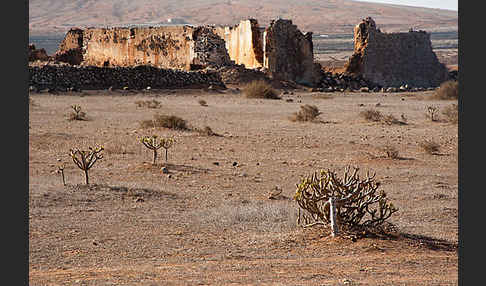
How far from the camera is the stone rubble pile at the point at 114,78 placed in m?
31.7

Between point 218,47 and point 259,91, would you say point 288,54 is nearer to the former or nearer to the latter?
point 218,47

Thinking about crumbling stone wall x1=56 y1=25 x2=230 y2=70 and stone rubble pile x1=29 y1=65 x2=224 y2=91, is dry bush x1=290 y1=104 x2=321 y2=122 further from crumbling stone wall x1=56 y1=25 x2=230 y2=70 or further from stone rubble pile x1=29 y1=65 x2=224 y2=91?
crumbling stone wall x1=56 y1=25 x2=230 y2=70

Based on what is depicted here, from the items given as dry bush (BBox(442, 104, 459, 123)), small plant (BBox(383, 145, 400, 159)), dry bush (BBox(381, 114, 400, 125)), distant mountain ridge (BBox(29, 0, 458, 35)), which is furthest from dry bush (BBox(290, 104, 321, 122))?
distant mountain ridge (BBox(29, 0, 458, 35))

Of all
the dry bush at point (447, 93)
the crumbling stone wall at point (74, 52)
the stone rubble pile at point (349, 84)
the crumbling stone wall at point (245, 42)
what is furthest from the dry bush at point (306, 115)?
the crumbling stone wall at point (74, 52)

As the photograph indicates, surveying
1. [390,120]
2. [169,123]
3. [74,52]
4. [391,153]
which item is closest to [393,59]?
[74,52]

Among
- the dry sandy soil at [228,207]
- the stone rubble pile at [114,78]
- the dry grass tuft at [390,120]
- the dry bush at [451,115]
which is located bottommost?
the dry sandy soil at [228,207]

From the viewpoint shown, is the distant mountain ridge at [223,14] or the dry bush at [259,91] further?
the distant mountain ridge at [223,14]

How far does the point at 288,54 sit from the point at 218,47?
393 centimetres

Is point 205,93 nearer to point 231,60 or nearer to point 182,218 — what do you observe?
point 231,60

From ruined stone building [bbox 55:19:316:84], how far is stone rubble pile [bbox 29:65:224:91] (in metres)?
2.16

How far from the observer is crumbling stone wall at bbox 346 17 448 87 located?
1543 inches

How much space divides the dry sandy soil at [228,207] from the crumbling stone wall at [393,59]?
62.2 ft

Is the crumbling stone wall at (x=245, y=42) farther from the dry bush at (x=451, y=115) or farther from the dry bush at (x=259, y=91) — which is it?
the dry bush at (x=451, y=115)

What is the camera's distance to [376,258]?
20.7ft
